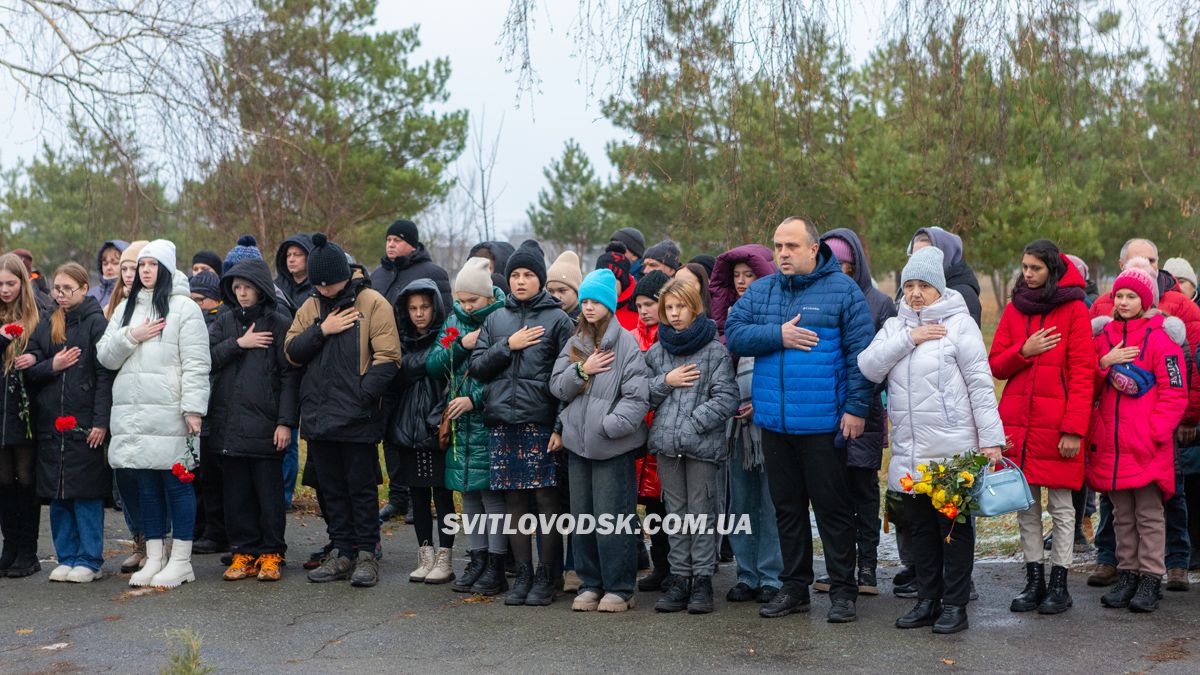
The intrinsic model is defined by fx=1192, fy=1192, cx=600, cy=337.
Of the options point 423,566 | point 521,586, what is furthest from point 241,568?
point 521,586

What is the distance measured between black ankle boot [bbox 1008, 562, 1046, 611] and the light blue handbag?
0.84 m

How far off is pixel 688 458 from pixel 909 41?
251cm

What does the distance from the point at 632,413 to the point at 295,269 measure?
11.5 feet

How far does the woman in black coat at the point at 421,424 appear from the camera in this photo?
7379mm

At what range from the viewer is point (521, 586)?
699 centimetres

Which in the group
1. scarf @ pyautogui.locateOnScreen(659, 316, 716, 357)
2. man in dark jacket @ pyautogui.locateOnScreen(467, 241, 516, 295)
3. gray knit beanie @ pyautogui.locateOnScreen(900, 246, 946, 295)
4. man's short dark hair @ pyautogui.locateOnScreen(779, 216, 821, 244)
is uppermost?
man in dark jacket @ pyautogui.locateOnScreen(467, 241, 516, 295)

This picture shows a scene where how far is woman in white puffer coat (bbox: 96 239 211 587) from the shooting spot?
7.37 meters

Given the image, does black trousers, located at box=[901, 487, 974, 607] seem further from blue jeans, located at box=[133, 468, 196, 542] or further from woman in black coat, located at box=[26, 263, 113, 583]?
woman in black coat, located at box=[26, 263, 113, 583]

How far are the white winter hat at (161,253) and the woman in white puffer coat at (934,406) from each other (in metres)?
4.38

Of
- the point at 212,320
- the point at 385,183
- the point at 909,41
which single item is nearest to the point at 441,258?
the point at 385,183

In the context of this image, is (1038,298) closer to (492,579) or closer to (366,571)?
(492,579)

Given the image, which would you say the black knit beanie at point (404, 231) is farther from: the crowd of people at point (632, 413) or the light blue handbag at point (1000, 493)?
the light blue handbag at point (1000, 493)

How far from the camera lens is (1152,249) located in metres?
7.73

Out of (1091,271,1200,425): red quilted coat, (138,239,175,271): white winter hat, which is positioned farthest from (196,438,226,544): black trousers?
(1091,271,1200,425): red quilted coat
